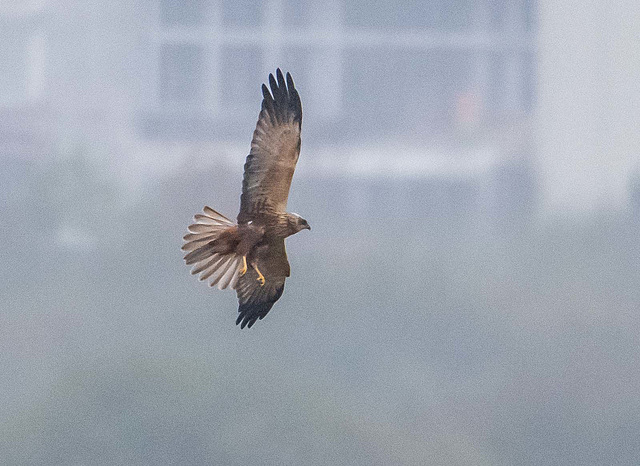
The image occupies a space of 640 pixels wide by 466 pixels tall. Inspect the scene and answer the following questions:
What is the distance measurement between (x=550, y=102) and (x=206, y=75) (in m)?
4.35

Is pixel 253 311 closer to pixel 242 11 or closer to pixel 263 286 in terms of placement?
pixel 263 286

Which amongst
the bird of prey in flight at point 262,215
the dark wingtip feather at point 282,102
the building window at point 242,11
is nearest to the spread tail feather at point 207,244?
the bird of prey in flight at point 262,215

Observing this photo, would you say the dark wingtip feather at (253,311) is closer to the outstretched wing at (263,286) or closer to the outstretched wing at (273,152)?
the outstretched wing at (263,286)

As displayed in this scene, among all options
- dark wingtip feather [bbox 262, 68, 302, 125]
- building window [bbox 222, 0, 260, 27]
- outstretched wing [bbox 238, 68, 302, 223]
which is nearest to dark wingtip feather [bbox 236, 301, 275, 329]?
outstretched wing [bbox 238, 68, 302, 223]

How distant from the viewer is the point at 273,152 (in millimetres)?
3439

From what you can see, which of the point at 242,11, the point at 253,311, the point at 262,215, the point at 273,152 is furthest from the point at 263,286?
the point at 242,11

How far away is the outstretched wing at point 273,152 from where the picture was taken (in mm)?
3398

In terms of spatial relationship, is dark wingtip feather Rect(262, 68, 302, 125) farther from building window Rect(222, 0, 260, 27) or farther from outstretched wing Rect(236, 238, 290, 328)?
building window Rect(222, 0, 260, 27)

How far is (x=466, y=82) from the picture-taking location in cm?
1167

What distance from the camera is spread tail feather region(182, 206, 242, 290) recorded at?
3.35 metres

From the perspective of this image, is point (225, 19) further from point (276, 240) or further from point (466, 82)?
point (276, 240)

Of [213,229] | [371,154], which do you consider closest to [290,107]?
[213,229]

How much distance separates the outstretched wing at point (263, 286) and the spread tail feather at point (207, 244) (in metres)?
0.12

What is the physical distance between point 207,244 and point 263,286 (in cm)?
39
